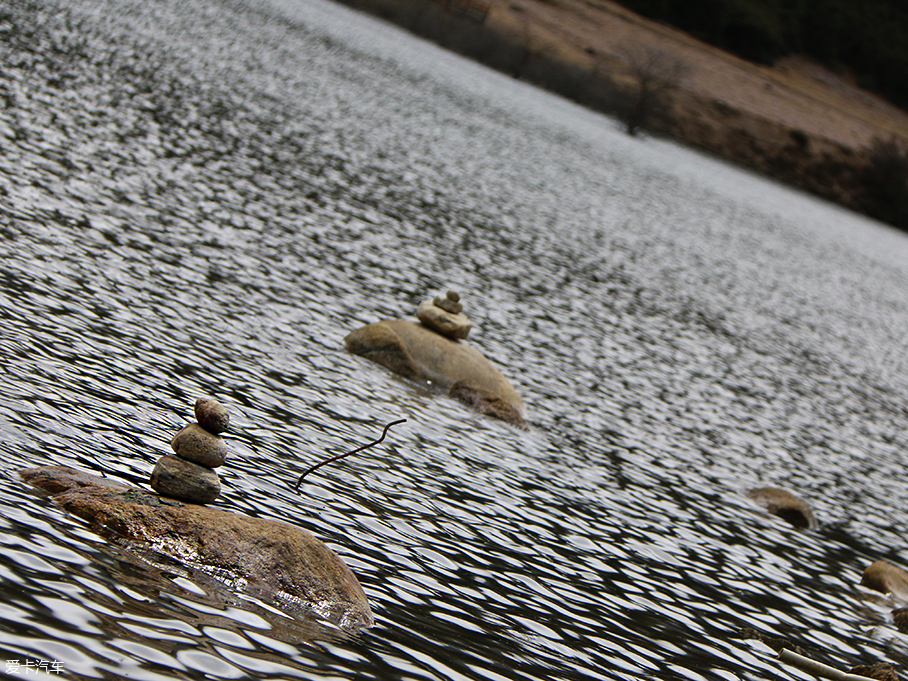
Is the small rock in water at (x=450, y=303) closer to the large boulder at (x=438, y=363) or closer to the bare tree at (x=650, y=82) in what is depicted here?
the large boulder at (x=438, y=363)

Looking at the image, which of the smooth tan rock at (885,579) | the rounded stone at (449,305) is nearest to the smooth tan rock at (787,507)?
the smooth tan rock at (885,579)

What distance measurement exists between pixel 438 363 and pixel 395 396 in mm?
2402

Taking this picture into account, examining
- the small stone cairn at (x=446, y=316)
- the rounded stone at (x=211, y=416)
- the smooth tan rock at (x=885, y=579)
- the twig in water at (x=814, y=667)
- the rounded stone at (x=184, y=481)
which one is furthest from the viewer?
the small stone cairn at (x=446, y=316)

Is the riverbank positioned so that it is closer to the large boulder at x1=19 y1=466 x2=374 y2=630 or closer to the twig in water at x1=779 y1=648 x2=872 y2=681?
the twig in water at x1=779 y1=648 x2=872 y2=681

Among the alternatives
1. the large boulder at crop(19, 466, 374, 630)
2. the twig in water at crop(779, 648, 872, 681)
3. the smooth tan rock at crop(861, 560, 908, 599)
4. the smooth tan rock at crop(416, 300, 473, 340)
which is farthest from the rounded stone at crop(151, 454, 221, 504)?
the smooth tan rock at crop(861, 560, 908, 599)

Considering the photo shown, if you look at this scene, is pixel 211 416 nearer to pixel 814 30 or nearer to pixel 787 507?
pixel 787 507

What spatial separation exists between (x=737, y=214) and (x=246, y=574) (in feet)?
200

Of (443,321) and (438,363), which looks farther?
(443,321)

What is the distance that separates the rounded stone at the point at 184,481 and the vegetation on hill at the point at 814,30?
139292mm

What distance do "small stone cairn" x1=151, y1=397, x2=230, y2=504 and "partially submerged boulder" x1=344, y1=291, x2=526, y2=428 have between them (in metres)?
9.01

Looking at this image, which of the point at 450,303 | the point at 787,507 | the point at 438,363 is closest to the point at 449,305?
the point at 450,303

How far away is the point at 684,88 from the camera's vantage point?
110 meters

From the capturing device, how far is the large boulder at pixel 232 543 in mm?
10641

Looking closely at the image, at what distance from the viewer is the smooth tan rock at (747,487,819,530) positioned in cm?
2084
